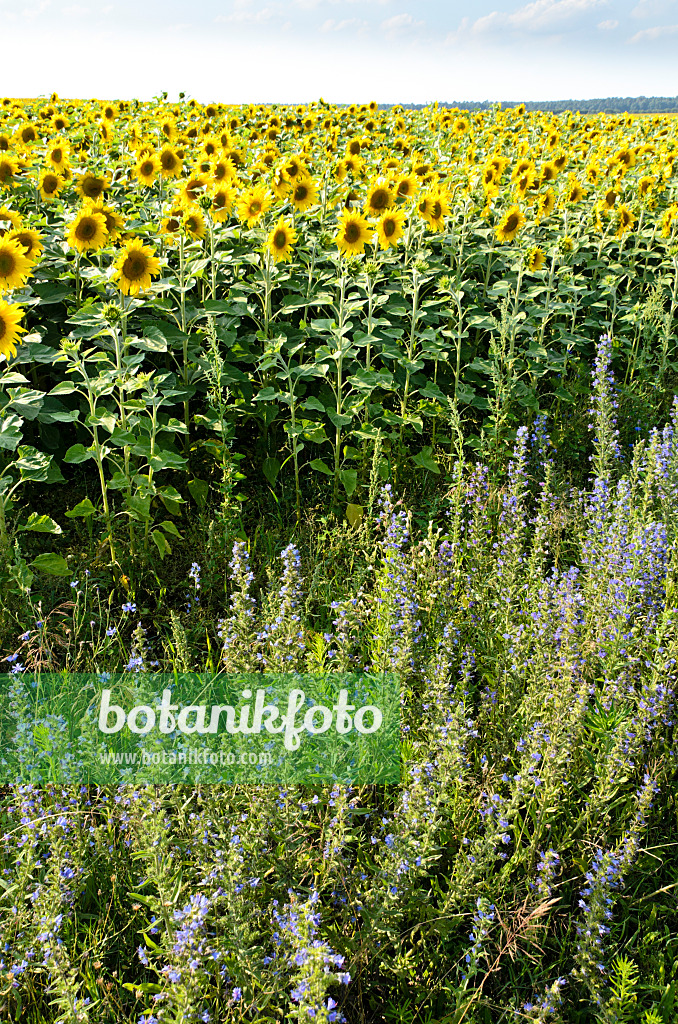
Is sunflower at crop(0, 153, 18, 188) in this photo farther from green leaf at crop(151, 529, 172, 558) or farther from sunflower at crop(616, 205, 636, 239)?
sunflower at crop(616, 205, 636, 239)

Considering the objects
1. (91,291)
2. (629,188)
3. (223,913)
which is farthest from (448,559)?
(629,188)

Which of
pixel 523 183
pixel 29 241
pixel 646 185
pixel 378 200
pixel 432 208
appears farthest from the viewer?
pixel 646 185

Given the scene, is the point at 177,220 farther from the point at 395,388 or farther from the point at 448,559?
the point at 448,559

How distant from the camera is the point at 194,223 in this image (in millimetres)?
4656

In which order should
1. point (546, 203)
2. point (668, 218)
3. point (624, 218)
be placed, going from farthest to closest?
1. point (668, 218)
2. point (624, 218)
3. point (546, 203)

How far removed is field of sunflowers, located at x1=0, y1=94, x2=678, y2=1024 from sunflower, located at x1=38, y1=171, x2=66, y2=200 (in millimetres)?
239

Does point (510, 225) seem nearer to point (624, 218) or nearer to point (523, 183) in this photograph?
point (523, 183)

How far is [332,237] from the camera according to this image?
512 cm

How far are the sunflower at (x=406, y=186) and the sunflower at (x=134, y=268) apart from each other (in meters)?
2.07

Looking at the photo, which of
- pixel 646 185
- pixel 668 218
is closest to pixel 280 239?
pixel 668 218

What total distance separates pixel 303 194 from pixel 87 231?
176 cm

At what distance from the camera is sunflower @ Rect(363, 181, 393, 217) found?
4.71 metres

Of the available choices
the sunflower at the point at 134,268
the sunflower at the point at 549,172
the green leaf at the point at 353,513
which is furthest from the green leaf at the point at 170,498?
the sunflower at the point at 549,172

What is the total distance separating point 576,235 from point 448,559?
4.46 metres
